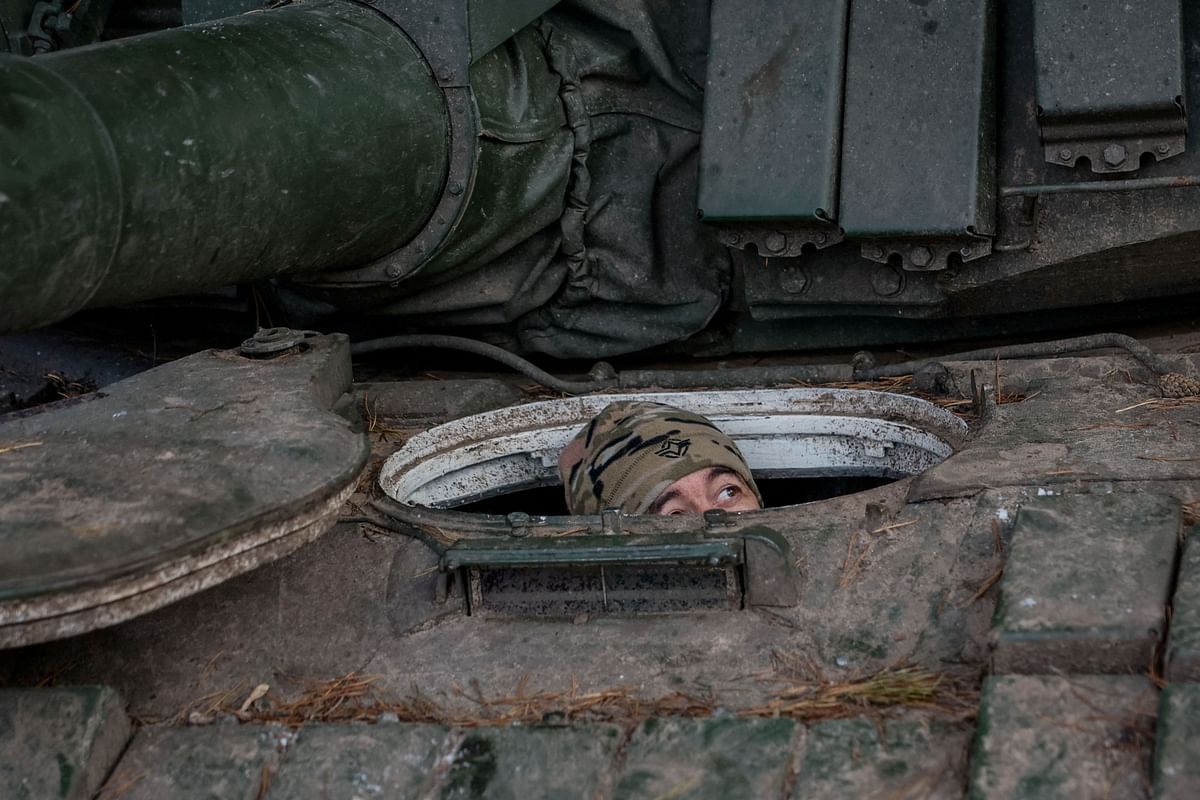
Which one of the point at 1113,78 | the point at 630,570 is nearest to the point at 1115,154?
the point at 1113,78

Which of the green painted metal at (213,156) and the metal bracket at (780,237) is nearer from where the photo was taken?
the green painted metal at (213,156)

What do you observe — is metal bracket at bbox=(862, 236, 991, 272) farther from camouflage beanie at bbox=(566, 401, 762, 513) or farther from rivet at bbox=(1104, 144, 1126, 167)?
camouflage beanie at bbox=(566, 401, 762, 513)

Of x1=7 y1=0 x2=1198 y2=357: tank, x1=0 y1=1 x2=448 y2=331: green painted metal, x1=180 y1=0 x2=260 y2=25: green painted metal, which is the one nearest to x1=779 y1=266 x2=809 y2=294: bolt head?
x1=7 y1=0 x2=1198 y2=357: tank

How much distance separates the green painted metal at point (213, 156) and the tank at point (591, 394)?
0.04 feet

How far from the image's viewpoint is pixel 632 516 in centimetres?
314

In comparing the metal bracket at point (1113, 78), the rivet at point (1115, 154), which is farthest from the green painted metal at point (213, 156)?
the rivet at point (1115, 154)

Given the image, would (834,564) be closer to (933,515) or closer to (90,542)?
(933,515)

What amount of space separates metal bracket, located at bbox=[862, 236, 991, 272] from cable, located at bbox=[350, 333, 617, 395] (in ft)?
2.54

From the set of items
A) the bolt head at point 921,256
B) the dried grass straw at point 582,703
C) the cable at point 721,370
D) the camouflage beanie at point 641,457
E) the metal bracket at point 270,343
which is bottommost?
the dried grass straw at point 582,703

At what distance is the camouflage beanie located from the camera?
3676 mm

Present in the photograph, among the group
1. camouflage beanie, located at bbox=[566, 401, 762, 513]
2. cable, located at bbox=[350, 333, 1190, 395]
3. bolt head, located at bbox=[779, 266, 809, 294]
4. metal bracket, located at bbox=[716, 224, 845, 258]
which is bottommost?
camouflage beanie, located at bbox=[566, 401, 762, 513]

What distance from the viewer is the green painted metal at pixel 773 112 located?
3861 millimetres

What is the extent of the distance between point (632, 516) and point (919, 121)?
128cm

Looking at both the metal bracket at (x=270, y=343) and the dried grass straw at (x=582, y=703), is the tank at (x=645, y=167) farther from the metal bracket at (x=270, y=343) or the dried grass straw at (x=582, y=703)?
the dried grass straw at (x=582, y=703)
